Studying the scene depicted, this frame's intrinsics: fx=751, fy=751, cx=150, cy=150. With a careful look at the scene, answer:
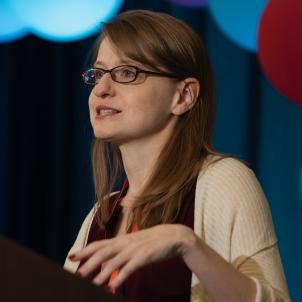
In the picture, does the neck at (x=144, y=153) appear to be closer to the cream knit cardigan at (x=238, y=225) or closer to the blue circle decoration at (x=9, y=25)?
the cream knit cardigan at (x=238, y=225)

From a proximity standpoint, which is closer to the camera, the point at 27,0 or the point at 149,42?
the point at 149,42

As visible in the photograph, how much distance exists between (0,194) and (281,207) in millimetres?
1230

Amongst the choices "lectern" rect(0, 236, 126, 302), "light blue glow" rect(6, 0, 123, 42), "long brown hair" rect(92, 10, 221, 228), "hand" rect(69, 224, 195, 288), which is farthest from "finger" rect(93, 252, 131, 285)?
"light blue glow" rect(6, 0, 123, 42)

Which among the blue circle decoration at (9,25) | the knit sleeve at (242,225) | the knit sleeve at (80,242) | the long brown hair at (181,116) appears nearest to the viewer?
the knit sleeve at (242,225)

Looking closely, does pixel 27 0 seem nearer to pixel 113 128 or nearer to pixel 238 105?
pixel 238 105

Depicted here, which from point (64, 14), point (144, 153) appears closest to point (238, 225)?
point (144, 153)

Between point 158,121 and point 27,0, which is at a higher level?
point 27,0

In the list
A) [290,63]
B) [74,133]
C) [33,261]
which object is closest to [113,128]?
[290,63]

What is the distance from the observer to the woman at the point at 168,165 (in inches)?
50.5

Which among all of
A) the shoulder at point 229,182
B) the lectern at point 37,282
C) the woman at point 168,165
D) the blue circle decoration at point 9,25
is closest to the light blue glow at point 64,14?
the blue circle decoration at point 9,25

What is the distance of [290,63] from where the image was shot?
1.79 metres

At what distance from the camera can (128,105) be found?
56.9 inches

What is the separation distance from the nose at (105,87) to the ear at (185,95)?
0.13m

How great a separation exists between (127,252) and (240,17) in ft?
4.36
